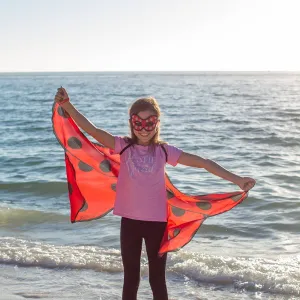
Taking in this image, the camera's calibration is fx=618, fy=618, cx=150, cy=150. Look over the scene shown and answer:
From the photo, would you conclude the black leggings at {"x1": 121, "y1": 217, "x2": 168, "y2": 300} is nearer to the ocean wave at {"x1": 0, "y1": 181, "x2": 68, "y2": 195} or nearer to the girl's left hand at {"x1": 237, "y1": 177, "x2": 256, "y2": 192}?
the girl's left hand at {"x1": 237, "y1": 177, "x2": 256, "y2": 192}

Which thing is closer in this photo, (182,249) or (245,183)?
(245,183)

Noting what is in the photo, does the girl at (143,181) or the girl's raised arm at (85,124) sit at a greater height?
the girl's raised arm at (85,124)

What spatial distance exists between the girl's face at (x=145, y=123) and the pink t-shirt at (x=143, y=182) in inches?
4.2

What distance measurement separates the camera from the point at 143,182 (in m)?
4.67

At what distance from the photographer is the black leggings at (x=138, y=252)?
4.63m

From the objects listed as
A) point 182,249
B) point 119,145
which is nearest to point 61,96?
point 119,145

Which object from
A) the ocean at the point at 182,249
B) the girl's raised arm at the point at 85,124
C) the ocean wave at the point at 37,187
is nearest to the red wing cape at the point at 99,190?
the girl's raised arm at the point at 85,124

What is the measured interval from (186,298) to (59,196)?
21.8 feet

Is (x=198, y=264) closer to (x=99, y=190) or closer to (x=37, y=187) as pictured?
(x=99, y=190)

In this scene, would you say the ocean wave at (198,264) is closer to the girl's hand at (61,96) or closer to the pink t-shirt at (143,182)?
the pink t-shirt at (143,182)

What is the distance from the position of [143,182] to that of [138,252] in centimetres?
53

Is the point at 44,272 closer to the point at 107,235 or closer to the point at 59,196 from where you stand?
the point at 107,235

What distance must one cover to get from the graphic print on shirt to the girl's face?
16 centimetres

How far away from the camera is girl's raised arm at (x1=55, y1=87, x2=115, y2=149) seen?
185 inches
